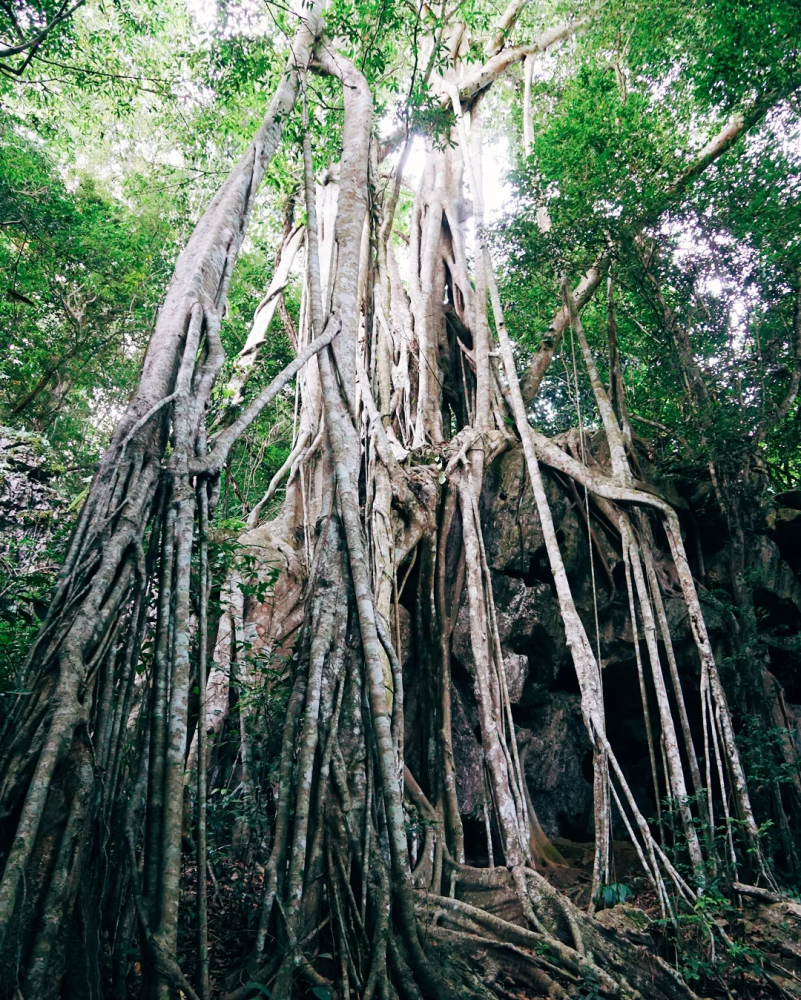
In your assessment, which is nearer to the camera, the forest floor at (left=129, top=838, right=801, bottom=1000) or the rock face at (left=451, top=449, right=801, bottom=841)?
the forest floor at (left=129, top=838, right=801, bottom=1000)

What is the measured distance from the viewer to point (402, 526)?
5.37 m

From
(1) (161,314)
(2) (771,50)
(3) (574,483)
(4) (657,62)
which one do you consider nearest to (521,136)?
(4) (657,62)

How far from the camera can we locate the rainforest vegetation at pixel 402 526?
2.17 m

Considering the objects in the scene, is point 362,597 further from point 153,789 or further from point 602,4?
point 602,4

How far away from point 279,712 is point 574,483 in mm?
4049

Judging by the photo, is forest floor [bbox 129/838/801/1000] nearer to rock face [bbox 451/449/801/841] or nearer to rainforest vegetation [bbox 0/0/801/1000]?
rainforest vegetation [bbox 0/0/801/1000]

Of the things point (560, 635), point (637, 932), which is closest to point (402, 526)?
point (560, 635)

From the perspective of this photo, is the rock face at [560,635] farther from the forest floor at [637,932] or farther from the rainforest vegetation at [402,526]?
the forest floor at [637,932]

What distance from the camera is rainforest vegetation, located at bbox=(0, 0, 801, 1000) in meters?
2.17

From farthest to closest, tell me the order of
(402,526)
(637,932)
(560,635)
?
(560,635), (402,526), (637,932)

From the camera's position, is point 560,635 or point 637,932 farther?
point 560,635

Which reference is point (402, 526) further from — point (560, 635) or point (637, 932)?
point (637, 932)

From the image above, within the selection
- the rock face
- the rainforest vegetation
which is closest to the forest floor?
the rainforest vegetation

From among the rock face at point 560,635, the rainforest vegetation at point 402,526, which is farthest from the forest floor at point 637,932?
the rock face at point 560,635
